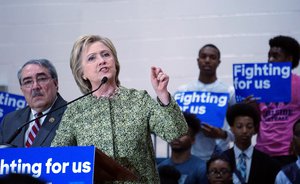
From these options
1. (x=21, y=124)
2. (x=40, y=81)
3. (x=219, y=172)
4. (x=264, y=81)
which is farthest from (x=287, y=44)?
(x=21, y=124)

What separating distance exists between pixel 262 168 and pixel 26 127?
214cm

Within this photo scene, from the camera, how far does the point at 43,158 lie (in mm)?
3896

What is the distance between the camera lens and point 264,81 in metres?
A: 7.27

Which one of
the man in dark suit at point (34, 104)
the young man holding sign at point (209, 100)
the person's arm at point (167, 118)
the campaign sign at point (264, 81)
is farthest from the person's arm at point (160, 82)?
the young man holding sign at point (209, 100)

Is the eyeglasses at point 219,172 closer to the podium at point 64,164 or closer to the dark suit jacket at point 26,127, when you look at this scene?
the dark suit jacket at point 26,127

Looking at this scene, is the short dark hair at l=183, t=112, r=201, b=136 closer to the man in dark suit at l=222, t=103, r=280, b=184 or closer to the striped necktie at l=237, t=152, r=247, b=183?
the man in dark suit at l=222, t=103, r=280, b=184

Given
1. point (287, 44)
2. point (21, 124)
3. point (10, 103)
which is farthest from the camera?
point (10, 103)

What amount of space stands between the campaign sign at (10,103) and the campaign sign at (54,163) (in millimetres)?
3785

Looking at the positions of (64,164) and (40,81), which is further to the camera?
(40,81)

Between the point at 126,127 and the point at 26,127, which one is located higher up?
the point at 26,127

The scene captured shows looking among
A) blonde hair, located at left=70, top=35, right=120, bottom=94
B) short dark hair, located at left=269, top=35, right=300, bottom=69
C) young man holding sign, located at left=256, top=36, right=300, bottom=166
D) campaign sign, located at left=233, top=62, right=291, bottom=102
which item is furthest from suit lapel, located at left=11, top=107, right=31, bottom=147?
short dark hair, located at left=269, top=35, right=300, bottom=69

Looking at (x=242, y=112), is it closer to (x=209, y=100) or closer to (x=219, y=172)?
(x=209, y=100)

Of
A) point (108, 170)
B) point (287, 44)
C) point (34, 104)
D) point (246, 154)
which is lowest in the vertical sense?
point (108, 170)

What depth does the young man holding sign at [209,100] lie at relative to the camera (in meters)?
7.41
